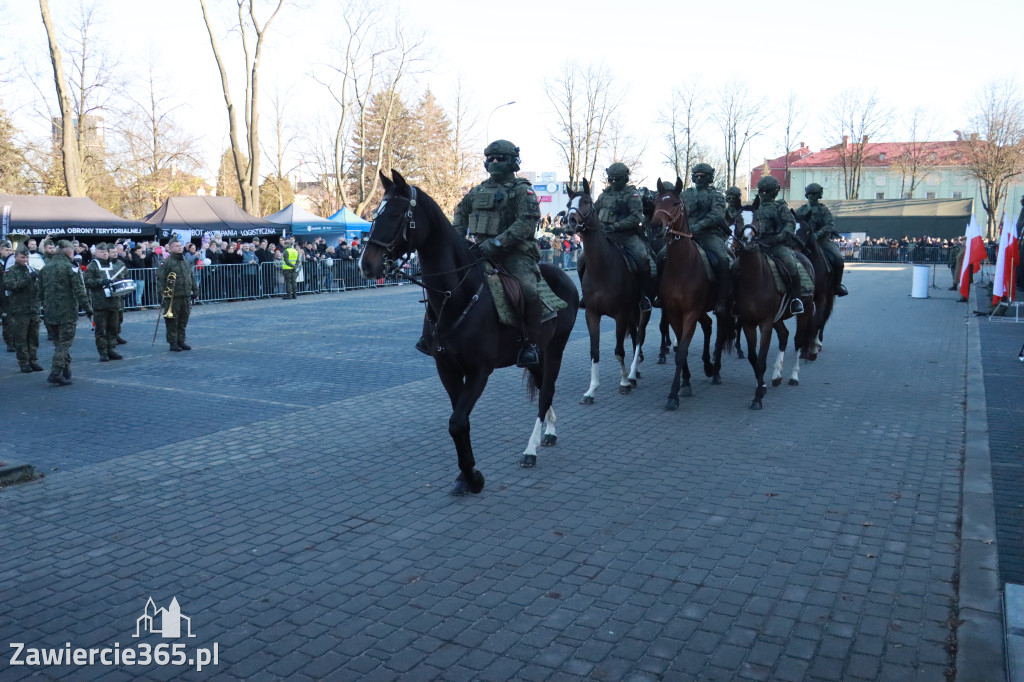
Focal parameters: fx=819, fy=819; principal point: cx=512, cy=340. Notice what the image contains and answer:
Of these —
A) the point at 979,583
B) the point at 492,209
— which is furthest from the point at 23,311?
the point at 979,583

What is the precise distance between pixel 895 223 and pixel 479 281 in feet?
203

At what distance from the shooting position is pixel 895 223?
60.7 metres

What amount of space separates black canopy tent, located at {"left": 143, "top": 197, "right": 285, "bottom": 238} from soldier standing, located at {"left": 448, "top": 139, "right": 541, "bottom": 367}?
21.2m

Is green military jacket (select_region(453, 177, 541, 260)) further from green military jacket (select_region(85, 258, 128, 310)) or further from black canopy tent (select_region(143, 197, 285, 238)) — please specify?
black canopy tent (select_region(143, 197, 285, 238))

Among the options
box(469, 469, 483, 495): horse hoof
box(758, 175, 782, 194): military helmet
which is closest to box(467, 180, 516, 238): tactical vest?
box(469, 469, 483, 495): horse hoof

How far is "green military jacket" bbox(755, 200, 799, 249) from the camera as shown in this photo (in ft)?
36.8

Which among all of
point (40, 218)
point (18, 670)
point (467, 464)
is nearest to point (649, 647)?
point (467, 464)

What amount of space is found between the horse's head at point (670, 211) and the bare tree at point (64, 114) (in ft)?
79.7

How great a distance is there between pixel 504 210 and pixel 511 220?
11 cm

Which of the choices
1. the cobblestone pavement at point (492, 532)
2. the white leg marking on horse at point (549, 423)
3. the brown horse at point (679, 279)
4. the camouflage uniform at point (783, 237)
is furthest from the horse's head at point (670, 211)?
the white leg marking on horse at point (549, 423)

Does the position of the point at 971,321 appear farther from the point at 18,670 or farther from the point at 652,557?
the point at 18,670

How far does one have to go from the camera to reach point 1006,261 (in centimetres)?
1914

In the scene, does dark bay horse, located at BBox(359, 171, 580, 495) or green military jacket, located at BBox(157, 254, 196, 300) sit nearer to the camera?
dark bay horse, located at BBox(359, 171, 580, 495)

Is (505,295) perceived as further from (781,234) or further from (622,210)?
(781,234)
